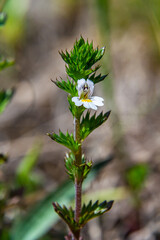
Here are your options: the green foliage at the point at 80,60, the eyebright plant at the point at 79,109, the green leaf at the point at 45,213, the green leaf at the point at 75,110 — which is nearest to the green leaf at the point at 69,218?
the eyebright plant at the point at 79,109

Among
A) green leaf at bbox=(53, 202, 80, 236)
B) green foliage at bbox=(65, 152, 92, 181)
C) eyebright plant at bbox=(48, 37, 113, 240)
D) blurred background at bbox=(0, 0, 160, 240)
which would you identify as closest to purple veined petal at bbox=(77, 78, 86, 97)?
eyebright plant at bbox=(48, 37, 113, 240)

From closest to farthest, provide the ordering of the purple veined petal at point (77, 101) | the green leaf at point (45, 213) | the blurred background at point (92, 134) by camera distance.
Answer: the purple veined petal at point (77, 101) → the green leaf at point (45, 213) → the blurred background at point (92, 134)

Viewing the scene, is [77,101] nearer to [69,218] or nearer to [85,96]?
[85,96]

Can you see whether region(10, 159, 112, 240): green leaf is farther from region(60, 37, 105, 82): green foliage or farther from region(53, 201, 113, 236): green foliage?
region(60, 37, 105, 82): green foliage

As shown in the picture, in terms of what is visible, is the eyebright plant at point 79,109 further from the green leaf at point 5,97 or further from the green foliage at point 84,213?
the green leaf at point 5,97

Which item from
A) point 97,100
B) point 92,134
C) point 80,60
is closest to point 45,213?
point 97,100

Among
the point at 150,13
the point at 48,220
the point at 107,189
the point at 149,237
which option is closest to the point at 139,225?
→ the point at 149,237

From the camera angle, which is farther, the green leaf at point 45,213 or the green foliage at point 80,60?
the green leaf at point 45,213

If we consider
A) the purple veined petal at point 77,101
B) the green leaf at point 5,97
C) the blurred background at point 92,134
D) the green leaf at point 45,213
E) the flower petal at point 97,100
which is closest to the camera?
the purple veined petal at point 77,101
